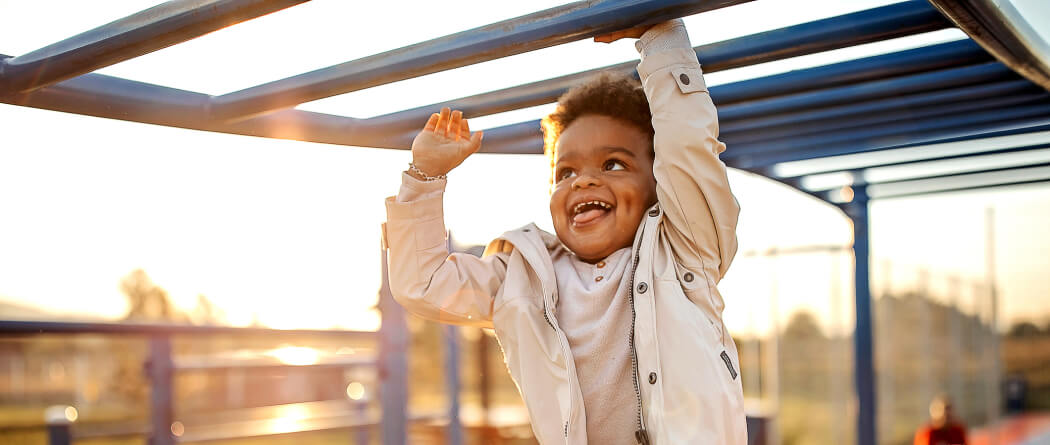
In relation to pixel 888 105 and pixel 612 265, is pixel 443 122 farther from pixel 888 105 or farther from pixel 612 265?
pixel 888 105

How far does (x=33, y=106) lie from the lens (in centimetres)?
137

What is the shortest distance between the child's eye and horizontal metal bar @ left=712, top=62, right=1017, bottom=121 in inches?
12.6

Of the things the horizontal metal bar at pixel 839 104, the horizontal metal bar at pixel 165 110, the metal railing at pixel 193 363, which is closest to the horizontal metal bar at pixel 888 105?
the horizontal metal bar at pixel 839 104

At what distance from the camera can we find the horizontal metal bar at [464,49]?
3.99 ft

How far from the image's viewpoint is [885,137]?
81.6 inches

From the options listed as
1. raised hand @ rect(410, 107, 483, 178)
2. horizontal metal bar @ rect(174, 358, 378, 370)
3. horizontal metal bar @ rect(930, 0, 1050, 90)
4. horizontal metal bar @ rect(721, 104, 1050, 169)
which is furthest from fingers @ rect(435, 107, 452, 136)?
horizontal metal bar @ rect(174, 358, 378, 370)

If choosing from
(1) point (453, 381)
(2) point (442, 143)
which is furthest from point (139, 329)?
(1) point (453, 381)

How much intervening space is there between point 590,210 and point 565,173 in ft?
0.34

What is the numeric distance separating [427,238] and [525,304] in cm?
24

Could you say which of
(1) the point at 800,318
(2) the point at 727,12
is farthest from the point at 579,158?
(1) the point at 800,318

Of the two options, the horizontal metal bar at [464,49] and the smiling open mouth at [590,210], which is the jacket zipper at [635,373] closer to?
the smiling open mouth at [590,210]

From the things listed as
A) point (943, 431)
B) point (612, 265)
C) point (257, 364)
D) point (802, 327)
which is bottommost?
point (943, 431)

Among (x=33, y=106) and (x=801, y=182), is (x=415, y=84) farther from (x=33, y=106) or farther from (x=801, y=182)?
(x=801, y=182)

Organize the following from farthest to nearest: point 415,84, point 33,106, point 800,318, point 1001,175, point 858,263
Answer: point 800,318 → point 858,263 → point 1001,175 → point 415,84 → point 33,106
